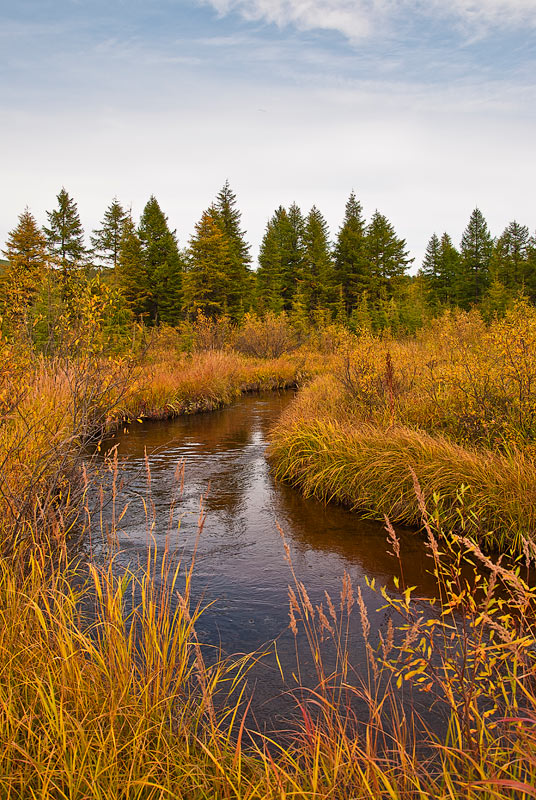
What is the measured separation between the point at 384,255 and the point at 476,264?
12.1 m

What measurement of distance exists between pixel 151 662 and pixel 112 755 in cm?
54

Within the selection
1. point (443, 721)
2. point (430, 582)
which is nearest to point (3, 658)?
point (443, 721)

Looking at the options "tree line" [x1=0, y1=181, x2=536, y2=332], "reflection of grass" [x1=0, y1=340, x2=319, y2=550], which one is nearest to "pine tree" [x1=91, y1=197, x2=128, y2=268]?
"tree line" [x1=0, y1=181, x2=536, y2=332]

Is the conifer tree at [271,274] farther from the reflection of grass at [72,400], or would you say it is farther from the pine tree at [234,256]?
the reflection of grass at [72,400]

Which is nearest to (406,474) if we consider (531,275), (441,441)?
(441,441)

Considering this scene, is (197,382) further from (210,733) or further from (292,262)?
(292,262)

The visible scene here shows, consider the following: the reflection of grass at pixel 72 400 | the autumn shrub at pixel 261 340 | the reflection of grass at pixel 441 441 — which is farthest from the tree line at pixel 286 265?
the reflection of grass at pixel 441 441

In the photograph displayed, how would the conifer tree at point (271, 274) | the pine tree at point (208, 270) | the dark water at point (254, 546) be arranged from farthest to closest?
the conifer tree at point (271, 274), the pine tree at point (208, 270), the dark water at point (254, 546)

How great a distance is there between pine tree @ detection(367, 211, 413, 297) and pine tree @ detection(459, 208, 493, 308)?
8.85m

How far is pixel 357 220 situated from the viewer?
47.4 m

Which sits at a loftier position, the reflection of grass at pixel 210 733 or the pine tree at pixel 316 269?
the pine tree at pixel 316 269

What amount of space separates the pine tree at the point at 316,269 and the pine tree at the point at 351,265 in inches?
40.8

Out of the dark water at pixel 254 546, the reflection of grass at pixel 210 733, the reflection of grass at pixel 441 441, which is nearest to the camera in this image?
the reflection of grass at pixel 210 733

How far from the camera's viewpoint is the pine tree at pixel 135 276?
1534 inches
